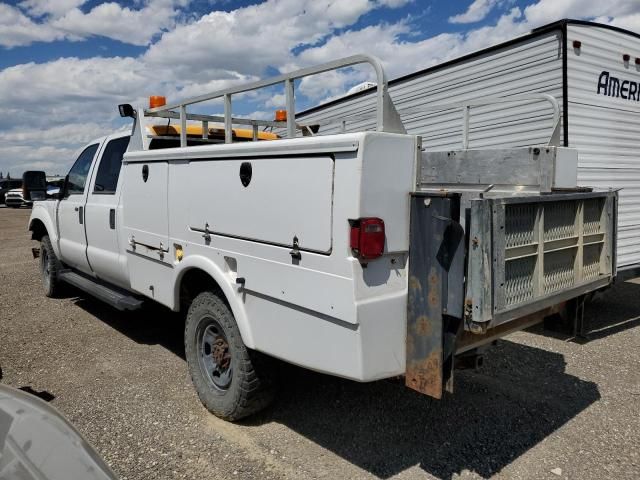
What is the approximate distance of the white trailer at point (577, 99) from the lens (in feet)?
17.3

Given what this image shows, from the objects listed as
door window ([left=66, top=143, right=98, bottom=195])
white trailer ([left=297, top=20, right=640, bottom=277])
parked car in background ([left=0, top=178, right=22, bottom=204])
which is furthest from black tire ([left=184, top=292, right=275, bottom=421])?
parked car in background ([left=0, top=178, right=22, bottom=204])

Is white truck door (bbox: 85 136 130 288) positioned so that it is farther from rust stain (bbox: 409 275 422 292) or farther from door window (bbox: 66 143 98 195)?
rust stain (bbox: 409 275 422 292)

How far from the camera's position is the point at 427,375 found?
2.67m

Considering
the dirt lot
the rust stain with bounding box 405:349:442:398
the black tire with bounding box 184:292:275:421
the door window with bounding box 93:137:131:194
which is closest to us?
the rust stain with bounding box 405:349:442:398

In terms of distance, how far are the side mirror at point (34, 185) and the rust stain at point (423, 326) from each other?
18.0 feet

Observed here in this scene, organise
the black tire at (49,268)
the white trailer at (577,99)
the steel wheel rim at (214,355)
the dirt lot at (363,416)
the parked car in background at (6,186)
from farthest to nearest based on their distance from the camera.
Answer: the parked car in background at (6,186) < the black tire at (49,268) < the white trailer at (577,99) < the steel wheel rim at (214,355) < the dirt lot at (363,416)

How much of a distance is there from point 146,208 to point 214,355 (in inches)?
55.2

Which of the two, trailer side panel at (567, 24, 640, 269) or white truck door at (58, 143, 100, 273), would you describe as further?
white truck door at (58, 143, 100, 273)

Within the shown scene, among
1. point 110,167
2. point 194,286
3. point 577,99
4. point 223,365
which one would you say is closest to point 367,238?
point 223,365

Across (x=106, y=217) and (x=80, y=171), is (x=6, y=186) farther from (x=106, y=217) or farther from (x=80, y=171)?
(x=106, y=217)

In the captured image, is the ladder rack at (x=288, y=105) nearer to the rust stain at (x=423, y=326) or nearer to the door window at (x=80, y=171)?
the rust stain at (x=423, y=326)

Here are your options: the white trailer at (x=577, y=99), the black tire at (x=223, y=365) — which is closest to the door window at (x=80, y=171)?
the white trailer at (x=577, y=99)

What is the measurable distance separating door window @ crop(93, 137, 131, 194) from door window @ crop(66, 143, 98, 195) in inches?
13.7

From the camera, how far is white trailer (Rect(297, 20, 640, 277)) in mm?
5273
